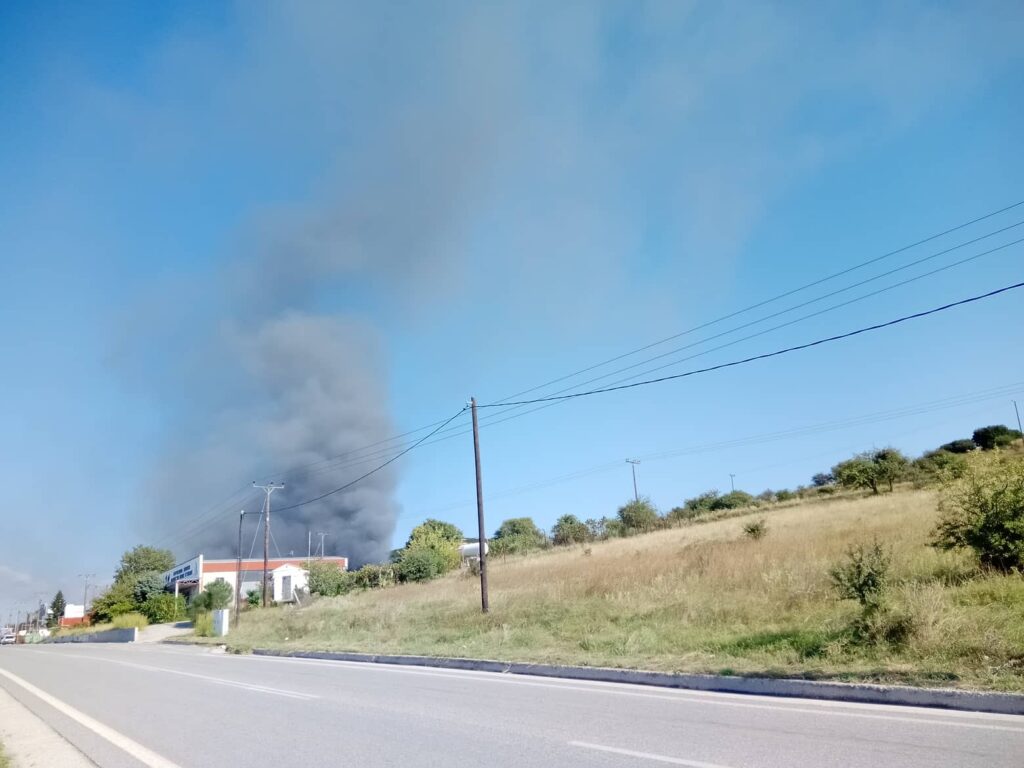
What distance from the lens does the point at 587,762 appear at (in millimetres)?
6332

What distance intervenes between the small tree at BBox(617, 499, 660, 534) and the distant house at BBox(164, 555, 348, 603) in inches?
1294

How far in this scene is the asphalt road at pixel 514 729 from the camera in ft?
21.0

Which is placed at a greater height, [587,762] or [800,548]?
[800,548]

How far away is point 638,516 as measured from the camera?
6388 centimetres

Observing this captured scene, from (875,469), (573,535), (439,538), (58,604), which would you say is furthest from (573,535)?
(58,604)

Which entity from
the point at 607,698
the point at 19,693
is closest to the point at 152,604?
the point at 19,693

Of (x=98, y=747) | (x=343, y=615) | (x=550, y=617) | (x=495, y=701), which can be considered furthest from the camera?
(x=343, y=615)

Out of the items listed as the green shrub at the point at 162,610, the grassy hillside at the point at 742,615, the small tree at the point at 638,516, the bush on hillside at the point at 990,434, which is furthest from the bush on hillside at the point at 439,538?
the bush on hillside at the point at 990,434

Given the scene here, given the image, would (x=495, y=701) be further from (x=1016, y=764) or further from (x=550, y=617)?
(x=550, y=617)

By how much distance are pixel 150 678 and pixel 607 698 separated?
14.1 metres

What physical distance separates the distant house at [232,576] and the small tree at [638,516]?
32857 mm

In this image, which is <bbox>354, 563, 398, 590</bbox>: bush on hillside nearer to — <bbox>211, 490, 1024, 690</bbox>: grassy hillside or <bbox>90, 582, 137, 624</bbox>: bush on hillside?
<bbox>211, 490, 1024, 690</bbox>: grassy hillside

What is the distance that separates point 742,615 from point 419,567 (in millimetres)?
42771

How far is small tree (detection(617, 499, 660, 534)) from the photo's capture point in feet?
198
